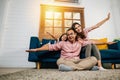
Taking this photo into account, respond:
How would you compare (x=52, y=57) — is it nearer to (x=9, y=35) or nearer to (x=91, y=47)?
(x=91, y=47)

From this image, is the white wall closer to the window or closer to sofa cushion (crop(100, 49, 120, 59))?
the window

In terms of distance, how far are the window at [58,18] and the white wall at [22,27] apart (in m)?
0.15

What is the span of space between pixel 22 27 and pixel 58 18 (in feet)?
3.20

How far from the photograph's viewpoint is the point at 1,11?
3.18 meters

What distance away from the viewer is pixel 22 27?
3502 mm

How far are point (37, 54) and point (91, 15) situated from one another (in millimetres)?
2167

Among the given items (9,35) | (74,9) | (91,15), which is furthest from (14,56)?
(91,15)

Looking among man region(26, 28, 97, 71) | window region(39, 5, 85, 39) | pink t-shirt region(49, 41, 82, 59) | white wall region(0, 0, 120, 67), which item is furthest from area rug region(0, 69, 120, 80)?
window region(39, 5, 85, 39)

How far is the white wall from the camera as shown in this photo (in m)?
3.33

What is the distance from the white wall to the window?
15 cm

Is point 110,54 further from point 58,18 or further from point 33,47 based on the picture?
point 58,18

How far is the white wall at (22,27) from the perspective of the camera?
3.33m

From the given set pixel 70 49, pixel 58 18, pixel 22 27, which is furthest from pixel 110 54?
pixel 22 27

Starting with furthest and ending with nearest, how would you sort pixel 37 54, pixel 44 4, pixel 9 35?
1. pixel 44 4
2. pixel 9 35
3. pixel 37 54
